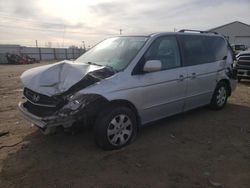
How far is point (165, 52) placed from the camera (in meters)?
5.10

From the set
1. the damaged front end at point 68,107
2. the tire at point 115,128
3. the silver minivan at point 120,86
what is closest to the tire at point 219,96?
the silver minivan at point 120,86

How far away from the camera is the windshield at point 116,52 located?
4644mm

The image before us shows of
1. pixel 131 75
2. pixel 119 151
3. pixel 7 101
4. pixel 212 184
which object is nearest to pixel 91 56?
pixel 131 75

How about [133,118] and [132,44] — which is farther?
[132,44]

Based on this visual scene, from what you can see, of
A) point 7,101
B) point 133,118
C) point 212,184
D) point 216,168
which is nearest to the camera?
point 212,184

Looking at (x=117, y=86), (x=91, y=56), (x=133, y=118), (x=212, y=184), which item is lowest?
(x=212, y=184)

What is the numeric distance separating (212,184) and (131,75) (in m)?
1.97

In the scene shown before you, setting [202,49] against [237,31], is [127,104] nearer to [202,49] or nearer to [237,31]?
[202,49]

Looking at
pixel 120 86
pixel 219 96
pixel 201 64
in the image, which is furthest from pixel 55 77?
pixel 219 96

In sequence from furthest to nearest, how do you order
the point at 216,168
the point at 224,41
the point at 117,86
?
the point at 224,41
the point at 117,86
the point at 216,168

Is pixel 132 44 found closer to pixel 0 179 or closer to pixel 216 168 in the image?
pixel 216 168

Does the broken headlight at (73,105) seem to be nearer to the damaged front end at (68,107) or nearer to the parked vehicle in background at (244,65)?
the damaged front end at (68,107)

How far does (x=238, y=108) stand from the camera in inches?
277

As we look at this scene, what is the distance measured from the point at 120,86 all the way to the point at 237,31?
5096 centimetres
